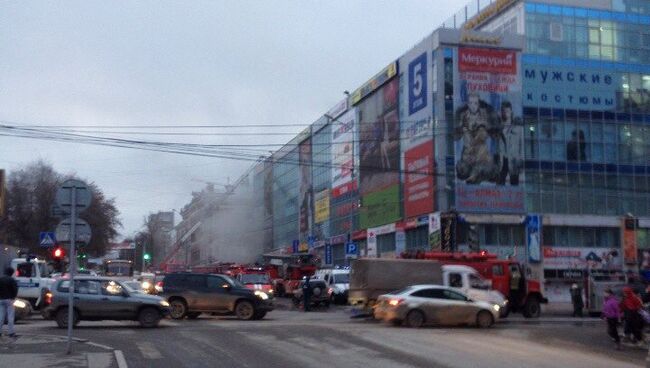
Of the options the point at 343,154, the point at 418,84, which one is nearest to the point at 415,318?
the point at 418,84

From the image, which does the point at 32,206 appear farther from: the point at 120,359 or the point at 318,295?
the point at 120,359

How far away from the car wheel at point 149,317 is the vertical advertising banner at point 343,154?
1825 inches

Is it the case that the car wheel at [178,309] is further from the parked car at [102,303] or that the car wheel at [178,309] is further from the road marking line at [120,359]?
the road marking line at [120,359]

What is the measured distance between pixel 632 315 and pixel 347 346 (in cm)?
755

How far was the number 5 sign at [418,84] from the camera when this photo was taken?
60375mm

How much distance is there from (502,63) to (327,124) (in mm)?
27018

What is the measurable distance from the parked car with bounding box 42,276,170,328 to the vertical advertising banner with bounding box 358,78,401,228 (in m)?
39.8

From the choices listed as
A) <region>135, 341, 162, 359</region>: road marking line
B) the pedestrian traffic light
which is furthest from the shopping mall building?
<region>135, 341, 162, 359</region>: road marking line

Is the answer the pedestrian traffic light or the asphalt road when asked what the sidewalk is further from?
the pedestrian traffic light

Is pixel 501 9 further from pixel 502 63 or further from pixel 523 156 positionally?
pixel 523 156

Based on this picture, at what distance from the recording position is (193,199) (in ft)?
425

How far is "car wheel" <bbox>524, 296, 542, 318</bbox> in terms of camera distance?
36.4 m

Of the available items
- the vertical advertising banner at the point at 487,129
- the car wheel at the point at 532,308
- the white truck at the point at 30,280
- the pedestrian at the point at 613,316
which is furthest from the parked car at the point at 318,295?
the pedestrian at the point at 613,316

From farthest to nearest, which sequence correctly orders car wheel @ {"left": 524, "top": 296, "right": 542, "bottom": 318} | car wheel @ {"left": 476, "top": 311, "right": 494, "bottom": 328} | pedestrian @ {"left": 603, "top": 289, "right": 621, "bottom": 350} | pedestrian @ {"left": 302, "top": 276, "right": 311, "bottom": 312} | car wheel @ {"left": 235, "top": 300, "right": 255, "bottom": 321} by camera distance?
pedestrian @ {"left": 302, "top": 276, "right": 311, "bottom": 312} < car wheel @ {"left": 524, "top": 296, "right": 542, "bottom": 318} < car wheel @ {"left": 235, "top": 300, "right": 255, "bottom": 321} < car wheel @ {"left": 476, "top": 311, "right": 494, "bottom": 328} < pedestrian @ {"left": 603, "top": 289, "right": 621, "bottom": 350}
